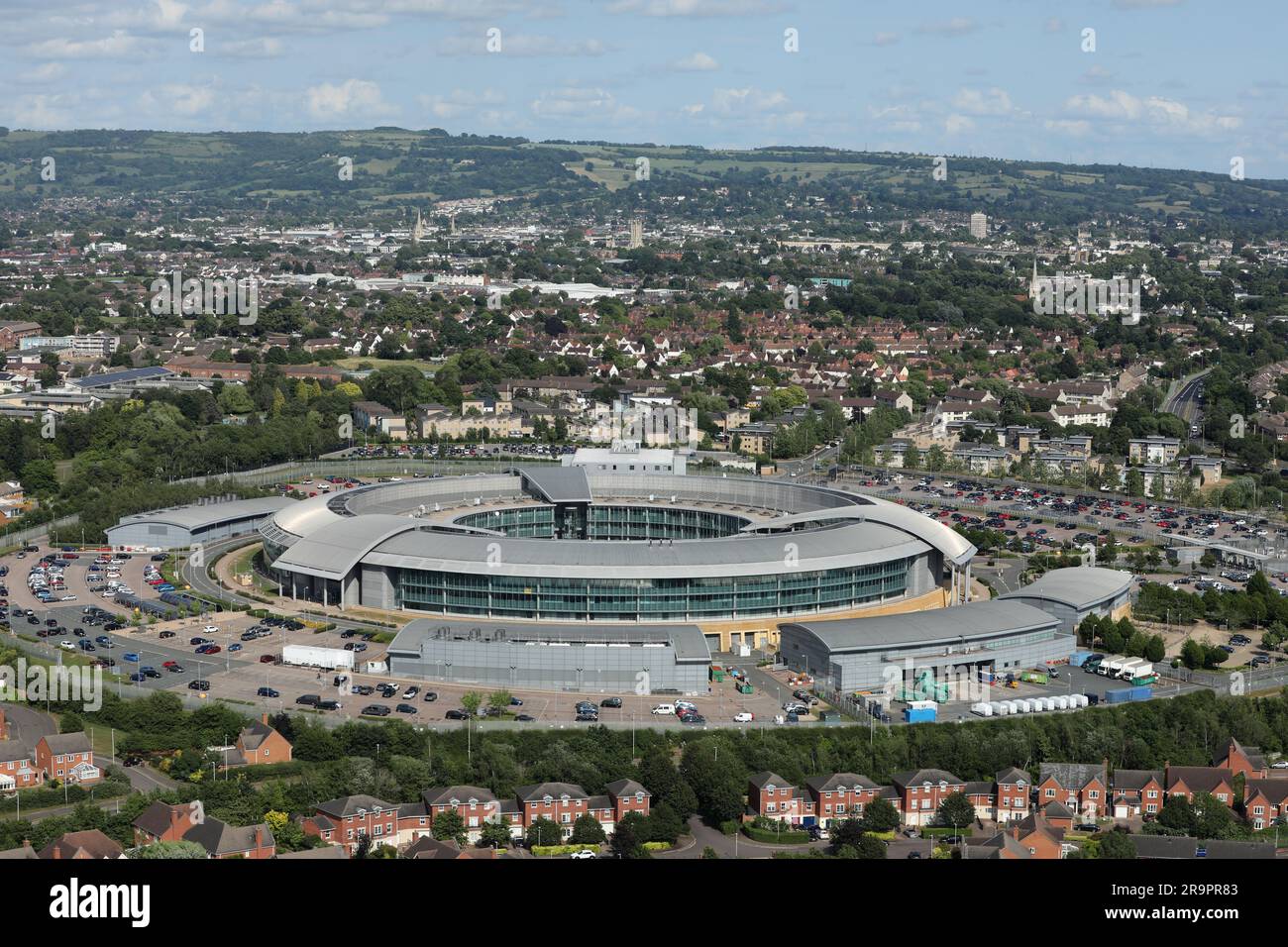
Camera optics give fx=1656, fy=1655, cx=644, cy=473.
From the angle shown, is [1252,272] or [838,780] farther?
[1252,272]

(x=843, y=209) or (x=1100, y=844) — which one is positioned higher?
(x=843, y=209)

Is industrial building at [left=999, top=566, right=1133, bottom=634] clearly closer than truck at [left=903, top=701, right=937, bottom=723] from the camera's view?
No

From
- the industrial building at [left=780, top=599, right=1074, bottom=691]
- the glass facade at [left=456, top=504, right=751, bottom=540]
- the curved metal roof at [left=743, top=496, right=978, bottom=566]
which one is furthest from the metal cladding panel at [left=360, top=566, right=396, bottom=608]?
the industrial building at [left=780, top=599, right=1074, bottom=691]

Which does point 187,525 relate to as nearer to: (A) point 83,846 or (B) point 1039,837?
(A) point 83,846

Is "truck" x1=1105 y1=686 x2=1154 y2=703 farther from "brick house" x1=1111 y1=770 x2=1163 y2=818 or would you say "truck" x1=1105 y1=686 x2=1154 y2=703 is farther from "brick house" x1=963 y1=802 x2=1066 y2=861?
"brick house" x1=963 y1=802 x2=1066 y2=861

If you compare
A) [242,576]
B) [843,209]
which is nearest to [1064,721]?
[242,576]
